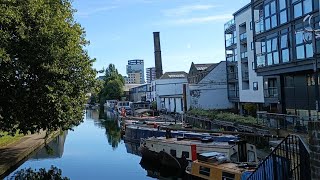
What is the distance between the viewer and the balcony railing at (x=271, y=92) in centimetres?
4118

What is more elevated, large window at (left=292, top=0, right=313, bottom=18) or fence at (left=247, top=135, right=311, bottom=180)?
large window at (left=292, top=0, right=313, bottom=18)

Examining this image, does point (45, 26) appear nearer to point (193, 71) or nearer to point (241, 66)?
point (241, 66)

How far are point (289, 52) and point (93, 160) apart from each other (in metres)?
20.2

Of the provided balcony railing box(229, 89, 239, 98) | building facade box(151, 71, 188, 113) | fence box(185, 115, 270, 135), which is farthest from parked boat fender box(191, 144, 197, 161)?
building facade box(151, 71, 188, 113)

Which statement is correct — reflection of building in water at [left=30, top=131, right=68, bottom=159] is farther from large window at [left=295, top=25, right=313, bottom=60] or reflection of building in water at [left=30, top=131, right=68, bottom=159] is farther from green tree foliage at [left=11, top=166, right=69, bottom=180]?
large window at [left=295, top=25, right=313, bottom=60]

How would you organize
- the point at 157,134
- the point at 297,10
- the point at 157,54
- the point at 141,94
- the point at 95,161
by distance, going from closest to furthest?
the point at 297,10, the point at 95,161, the point at 157,134, the point at 157,54, the point at 141,94

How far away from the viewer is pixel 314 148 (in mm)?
9023

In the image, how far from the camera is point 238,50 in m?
55.8

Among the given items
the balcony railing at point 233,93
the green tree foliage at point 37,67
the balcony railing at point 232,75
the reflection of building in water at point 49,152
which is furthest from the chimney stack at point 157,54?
the green tree foliage at point 37,67

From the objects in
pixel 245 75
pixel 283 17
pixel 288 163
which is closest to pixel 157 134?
pixel 245 75

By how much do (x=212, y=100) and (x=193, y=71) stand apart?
18.6 meters

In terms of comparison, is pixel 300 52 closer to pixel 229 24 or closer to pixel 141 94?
pixel 229 24

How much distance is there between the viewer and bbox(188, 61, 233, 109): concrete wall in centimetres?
6675

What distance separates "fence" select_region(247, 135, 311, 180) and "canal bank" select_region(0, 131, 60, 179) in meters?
18.8
